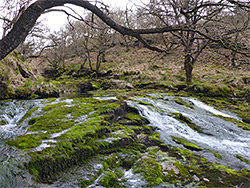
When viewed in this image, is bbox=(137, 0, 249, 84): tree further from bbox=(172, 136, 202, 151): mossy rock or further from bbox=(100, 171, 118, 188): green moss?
bbox=(100, 171, 118, 188): green moss

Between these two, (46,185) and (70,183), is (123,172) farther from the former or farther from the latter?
(46,185)

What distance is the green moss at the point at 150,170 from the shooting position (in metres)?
3.00

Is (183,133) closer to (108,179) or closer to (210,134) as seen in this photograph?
(210,134)

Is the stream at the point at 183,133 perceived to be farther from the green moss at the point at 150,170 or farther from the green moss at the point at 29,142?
the green moss at the point at 150,170

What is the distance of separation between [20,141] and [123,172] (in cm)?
210

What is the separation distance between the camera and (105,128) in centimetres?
421

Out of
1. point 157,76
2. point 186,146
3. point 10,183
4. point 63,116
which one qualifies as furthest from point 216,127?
point 157,76

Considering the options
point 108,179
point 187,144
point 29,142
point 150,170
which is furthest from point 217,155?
point 29,142

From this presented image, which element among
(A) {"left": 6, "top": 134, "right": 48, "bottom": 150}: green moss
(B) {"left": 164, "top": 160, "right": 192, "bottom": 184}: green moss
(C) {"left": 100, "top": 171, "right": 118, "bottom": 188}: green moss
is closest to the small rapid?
(B) {"left": 164, "top": 160, "right": 192, "bottom": 184}: green moss

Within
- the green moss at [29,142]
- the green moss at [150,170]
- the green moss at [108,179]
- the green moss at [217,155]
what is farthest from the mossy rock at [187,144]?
the green moss at [29,142]

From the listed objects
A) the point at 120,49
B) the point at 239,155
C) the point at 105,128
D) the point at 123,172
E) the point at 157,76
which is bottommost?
the point at 239,155

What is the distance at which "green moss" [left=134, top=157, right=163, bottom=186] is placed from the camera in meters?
3.00

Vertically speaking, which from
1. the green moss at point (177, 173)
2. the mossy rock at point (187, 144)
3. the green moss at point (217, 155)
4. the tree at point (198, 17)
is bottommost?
the green moss at point (217, 155)

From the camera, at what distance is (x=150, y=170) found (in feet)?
10.5
